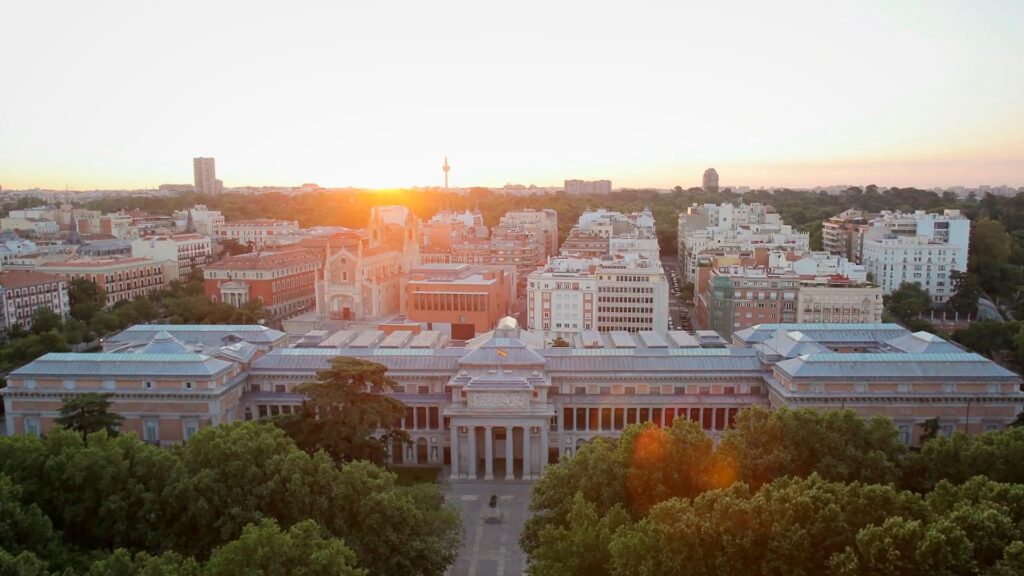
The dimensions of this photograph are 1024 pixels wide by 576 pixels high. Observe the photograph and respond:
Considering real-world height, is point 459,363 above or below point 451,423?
above

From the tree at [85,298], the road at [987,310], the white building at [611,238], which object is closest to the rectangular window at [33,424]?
the tree at [85,298]

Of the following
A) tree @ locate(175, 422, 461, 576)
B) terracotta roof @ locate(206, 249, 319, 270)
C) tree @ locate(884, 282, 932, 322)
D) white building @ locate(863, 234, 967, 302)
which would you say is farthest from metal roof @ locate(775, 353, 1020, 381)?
terracotta roof @ locate(206, 249, 319, 270)

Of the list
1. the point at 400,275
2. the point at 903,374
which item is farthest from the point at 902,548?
the point at 400,275

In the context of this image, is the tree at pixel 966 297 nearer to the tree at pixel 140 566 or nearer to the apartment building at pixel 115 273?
the tree at pixel 140 566

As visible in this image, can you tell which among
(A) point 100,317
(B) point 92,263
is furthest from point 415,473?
(B) point 92,263

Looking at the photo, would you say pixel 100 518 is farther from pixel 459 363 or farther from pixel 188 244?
pixel 188 244

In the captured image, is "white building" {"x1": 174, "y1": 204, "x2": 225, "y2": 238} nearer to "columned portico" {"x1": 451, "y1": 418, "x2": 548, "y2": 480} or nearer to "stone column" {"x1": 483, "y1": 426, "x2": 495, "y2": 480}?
"columned portico" {"x1": 451, "y1": 418, "x2": 548, "y2": 480}

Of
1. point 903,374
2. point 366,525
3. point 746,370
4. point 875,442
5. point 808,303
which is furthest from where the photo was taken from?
point 808,303
